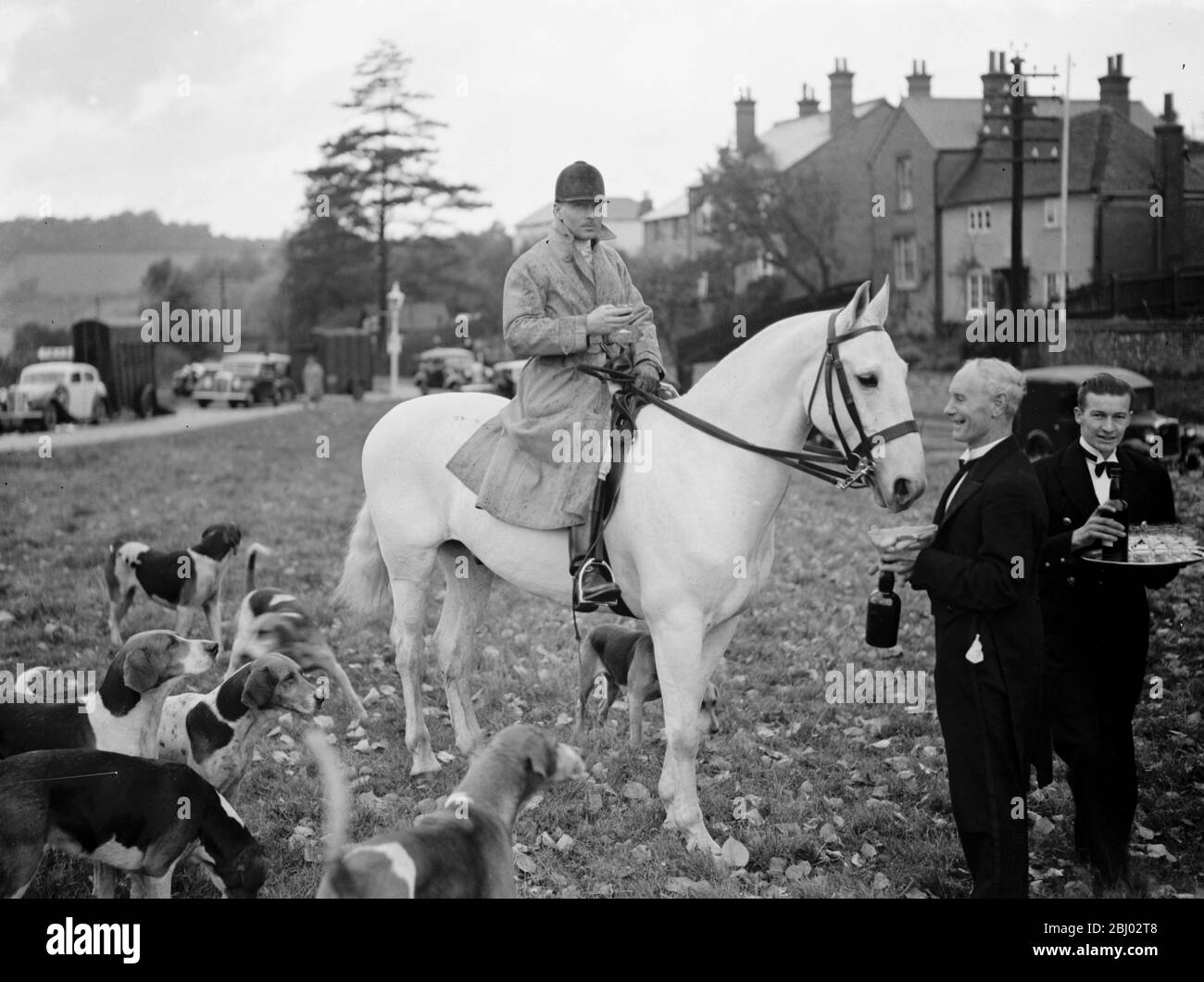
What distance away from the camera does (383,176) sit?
108 ft

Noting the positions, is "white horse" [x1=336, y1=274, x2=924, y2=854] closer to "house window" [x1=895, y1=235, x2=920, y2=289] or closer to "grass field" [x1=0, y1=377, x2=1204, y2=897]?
"grass field" [x1=0, y1=377, x2=1204, y2=897]

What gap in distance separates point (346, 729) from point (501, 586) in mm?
4247

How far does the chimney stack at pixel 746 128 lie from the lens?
36188 millimetres

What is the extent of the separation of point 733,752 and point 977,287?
29135 mm

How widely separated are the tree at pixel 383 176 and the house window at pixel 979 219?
1479 centimetres

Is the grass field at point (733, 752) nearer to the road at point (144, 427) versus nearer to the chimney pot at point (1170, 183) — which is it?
the chimney pot at point (1170, 183)

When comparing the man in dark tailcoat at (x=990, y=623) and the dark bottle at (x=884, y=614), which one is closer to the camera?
the man in dark tailcoat at (x=990, y=623)

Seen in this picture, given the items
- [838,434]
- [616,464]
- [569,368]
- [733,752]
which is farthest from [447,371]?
[838,434]

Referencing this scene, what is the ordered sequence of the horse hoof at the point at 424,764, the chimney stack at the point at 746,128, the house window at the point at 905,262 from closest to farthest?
the horse hoof at the point at 424,764 → the house window at the point at 905,262 → the chimney stack at the point at 746,128

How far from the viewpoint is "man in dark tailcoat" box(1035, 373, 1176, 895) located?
17.1ft

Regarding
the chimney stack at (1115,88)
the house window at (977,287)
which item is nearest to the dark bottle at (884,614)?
the chimney stack at (1115,88)

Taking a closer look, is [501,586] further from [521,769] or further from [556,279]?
[521,769]
